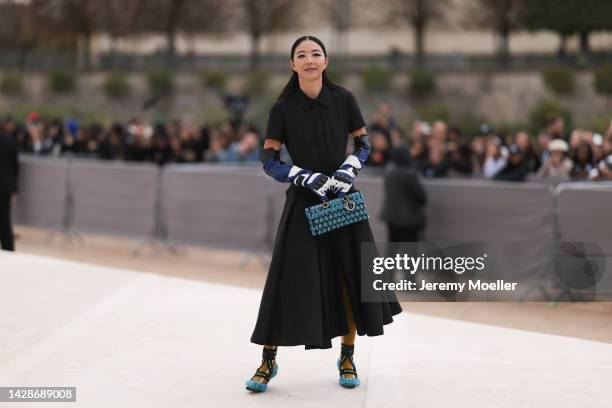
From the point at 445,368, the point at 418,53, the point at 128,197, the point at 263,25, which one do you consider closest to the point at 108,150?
the point at 128,197

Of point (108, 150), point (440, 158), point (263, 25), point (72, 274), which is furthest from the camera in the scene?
point (263, 25)

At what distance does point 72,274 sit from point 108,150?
11.3m

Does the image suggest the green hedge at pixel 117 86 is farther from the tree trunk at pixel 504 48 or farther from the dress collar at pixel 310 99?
the dress collar at pixel 310 99

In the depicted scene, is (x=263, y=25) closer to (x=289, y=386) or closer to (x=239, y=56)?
(x=239, y=56)

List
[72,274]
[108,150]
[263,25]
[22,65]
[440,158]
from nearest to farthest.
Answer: [72,274]
[440,158]
[108,150]
[263,25]
[22,65]

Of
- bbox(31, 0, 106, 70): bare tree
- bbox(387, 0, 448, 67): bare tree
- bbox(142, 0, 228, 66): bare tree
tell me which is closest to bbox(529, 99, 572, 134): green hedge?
bbox(387, 0, 448, 67): bare tree

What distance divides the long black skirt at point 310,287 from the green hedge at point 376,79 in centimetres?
5338

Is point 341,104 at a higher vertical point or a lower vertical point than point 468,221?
higher

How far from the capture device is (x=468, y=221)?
1429 centimetres

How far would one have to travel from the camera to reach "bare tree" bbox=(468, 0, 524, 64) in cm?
6241

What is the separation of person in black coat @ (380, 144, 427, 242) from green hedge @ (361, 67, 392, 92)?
153 feet

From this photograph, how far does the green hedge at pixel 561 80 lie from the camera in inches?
2162

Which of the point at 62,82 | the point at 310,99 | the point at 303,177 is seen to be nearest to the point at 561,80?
the point at 62,82

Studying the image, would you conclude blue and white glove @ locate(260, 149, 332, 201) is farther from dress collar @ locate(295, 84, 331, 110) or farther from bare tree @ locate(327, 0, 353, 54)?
bare tree @ locate(327, 0, 353, 54)
